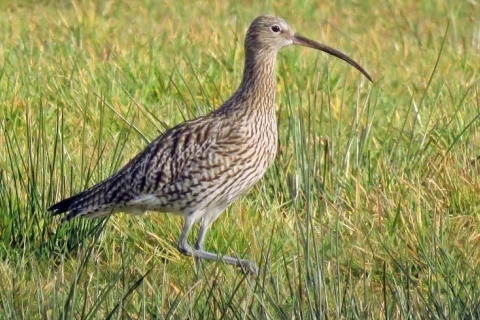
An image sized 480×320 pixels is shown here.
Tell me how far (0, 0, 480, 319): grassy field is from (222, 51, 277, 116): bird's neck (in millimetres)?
115

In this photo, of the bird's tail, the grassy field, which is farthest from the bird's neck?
the bird's tail

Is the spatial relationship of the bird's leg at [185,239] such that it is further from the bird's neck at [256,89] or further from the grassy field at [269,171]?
the bird's neck at [256,89]

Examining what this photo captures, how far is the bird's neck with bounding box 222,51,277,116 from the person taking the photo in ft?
20.0

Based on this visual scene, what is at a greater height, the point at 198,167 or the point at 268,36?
the point at 268,36

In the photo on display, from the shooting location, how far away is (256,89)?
6180 mm

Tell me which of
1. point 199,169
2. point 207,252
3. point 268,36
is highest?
point 268,36

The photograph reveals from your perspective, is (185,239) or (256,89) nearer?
(185,239)

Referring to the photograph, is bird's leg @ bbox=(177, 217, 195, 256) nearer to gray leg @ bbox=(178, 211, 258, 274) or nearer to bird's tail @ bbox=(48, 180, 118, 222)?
gray leg @ bbox=(178, 211, 258, 274)

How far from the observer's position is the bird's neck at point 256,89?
609cm

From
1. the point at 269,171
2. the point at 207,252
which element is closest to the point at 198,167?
the point at 269,171

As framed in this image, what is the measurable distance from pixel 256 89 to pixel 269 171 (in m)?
0.40

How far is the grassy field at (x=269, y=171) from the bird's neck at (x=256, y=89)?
0.38ft

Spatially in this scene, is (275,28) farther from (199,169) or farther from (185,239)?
(185,239)

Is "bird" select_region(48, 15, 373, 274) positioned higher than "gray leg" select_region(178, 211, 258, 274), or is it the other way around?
"bird" select_region(48, 15, 373, 274)
